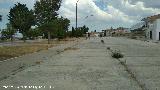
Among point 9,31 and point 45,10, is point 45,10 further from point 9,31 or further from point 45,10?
point 9,31

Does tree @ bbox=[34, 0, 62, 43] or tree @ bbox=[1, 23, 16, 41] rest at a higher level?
tree @ bbox=[34, 0, 62, 43]

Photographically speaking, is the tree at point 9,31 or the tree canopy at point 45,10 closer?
the tree canopy at point 45,10

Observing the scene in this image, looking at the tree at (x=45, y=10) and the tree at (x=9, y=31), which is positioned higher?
the tree at (x=45, y=10)

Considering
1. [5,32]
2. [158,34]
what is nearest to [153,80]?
[5,32]

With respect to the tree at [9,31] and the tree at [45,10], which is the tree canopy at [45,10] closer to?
the tree at [45,10]

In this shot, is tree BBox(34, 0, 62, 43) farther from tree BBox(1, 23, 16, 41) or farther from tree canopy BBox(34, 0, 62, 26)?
tree BBox(1, 23, 16, 41)

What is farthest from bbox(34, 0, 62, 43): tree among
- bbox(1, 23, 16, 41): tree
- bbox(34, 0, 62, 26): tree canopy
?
bbox(1, 23, 16, 41): tree

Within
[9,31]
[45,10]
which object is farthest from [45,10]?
[9,31]

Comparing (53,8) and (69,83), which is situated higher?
(53,8)

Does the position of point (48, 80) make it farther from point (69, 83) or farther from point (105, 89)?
point (105, 89)

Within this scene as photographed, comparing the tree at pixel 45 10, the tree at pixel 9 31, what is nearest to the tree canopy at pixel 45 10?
the tree at pixel 45 10

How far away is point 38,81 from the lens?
13.5 meters

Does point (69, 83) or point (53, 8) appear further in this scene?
point (53, 8)

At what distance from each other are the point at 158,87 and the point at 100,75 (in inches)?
152
